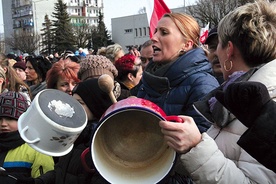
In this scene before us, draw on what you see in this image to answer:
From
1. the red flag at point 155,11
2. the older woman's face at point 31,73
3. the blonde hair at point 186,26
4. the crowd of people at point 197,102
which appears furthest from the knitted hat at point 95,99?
the older woman's face at point 31,73

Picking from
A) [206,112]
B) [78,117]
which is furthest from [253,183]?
[78,117]

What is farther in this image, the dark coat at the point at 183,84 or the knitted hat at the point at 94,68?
the knitted hat at the point at 94,68

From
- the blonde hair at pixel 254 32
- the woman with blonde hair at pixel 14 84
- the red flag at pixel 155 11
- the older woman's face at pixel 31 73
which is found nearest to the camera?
the blonde hair at pixel 254 32

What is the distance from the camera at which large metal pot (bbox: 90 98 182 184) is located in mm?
1558

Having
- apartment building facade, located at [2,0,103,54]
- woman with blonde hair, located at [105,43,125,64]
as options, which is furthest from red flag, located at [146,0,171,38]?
apartment building facade, located at [2,0,103,54]

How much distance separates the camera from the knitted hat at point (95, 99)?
2539 millimetres

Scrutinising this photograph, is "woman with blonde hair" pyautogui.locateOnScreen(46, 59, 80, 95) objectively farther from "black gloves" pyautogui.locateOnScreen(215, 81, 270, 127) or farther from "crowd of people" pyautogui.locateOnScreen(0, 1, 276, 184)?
"black gloves" pyautogui.locateOnScreen(215, 81, 270, 127)

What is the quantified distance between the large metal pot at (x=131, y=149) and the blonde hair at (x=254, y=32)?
0.60 metres

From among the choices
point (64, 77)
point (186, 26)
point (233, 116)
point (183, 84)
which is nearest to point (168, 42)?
point (186, 26)

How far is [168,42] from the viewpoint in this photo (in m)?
2.63

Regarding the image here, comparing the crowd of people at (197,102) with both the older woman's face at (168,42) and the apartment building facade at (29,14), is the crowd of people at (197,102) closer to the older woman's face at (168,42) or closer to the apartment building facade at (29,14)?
the older woman's face at (168,42)

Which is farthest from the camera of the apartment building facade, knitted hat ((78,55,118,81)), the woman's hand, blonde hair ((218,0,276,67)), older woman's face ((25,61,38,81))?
the apartment building facade

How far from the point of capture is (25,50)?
75.4 meters

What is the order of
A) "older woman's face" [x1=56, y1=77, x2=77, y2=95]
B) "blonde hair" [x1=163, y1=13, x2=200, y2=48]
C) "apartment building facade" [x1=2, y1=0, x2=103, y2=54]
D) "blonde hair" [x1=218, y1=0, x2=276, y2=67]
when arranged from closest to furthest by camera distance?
"blonde hair" [x1=218, y1=0, x2=276, y2=67] → "blonde hair" [x1=163, y1=13, x2=200, y2=48] → "older woman's face" [x1=56, y1=77, x2=77, y2=95] → "apartment building facade" [x1=2, y1=0, x2=103, y2=54]
